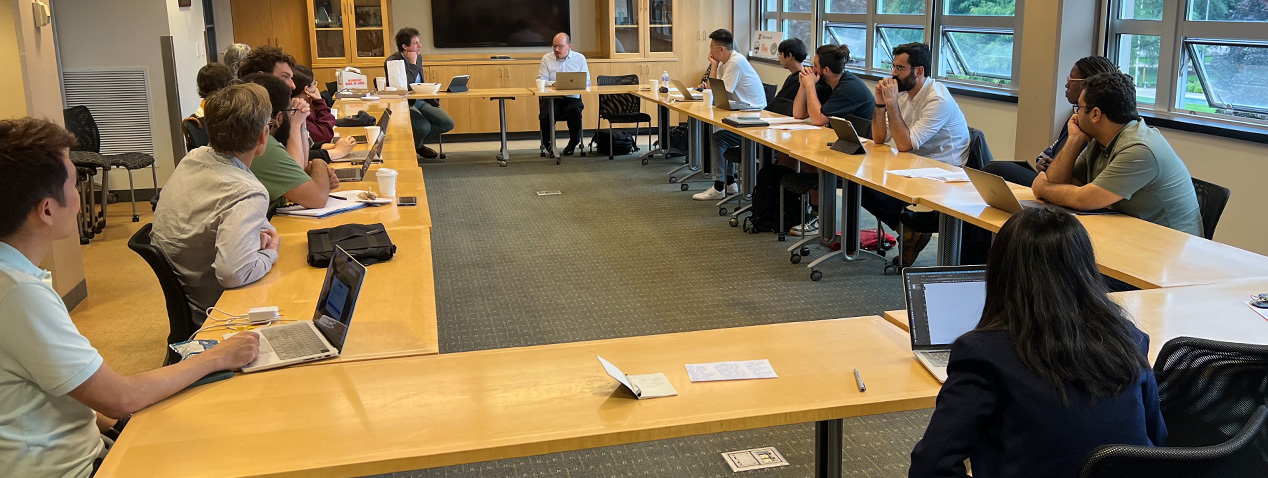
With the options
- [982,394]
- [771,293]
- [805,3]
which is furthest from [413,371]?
[805,3]

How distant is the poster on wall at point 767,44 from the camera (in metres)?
10.8

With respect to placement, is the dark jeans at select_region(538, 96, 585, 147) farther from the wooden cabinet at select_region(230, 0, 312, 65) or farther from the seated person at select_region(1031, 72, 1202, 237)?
the seated person at select_region(1031, 72, 1202, 237)

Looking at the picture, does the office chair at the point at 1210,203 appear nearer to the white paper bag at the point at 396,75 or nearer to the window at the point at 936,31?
the window at the point at 936,31

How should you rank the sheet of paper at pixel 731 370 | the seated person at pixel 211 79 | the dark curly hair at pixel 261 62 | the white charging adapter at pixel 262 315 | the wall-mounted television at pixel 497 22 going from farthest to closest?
the wall-mounted television at pixel 497 22 < the dark curly hair at pixel 261 62 < the seated person at pixel 211 79 < the white charging adapter at pixel 262 315 < the sheet of paper at pixel 731 370

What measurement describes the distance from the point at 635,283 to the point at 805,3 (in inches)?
252

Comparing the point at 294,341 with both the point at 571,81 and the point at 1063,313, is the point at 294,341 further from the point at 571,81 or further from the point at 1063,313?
the point at 571,81

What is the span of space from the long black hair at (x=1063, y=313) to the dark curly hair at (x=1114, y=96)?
2.17 metres

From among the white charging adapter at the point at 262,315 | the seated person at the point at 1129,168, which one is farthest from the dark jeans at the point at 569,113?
the white charging adapter at the point at 262,315

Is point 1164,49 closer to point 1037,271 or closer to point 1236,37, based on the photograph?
point 1236,37

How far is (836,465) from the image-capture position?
2221mm

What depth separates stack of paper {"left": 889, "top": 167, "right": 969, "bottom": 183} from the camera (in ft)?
14.3

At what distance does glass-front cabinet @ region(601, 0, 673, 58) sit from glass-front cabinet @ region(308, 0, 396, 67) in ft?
8.39

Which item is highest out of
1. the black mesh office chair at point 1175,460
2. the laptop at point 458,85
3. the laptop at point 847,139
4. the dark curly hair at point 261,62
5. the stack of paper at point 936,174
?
the dark curly hair at point 261,62

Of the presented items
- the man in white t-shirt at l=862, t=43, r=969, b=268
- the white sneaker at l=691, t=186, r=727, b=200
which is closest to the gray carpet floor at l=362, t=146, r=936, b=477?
the white sneaker at l=691, t=186, r=727, b=200
